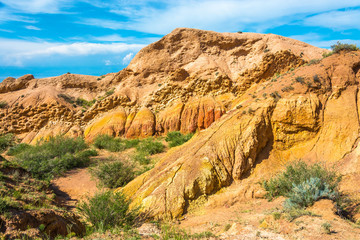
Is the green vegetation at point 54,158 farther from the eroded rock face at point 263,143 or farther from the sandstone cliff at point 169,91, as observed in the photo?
the eroded rock face at point 263,143

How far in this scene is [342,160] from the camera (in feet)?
28.6

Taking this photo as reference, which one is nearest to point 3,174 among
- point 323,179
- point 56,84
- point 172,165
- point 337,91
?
point 172,165

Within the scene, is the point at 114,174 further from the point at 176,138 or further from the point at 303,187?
the point at 303,187

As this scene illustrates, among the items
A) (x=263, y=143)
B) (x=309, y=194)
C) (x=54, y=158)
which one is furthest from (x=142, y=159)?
(x=309, y=194)

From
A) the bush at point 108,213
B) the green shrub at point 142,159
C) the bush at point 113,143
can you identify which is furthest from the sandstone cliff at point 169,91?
the bush at point 108,213

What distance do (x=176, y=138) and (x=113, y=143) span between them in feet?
15.4

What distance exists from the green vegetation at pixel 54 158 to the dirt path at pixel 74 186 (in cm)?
52

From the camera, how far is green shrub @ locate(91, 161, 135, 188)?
1117 cm

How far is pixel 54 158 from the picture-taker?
1379cm

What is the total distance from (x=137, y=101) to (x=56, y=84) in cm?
1120

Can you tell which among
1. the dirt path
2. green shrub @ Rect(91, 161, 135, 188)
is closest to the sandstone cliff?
the dirt path

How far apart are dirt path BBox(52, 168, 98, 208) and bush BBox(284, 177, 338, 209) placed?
301 inches

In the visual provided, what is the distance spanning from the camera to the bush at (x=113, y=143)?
57.1 feet

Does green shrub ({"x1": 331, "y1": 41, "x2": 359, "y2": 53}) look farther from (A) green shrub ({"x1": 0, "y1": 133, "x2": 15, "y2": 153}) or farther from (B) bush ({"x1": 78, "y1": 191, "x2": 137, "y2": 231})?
(A) green shrub ({"x1": 0, "y1": 133, "x2": 15, "y2": 153})
